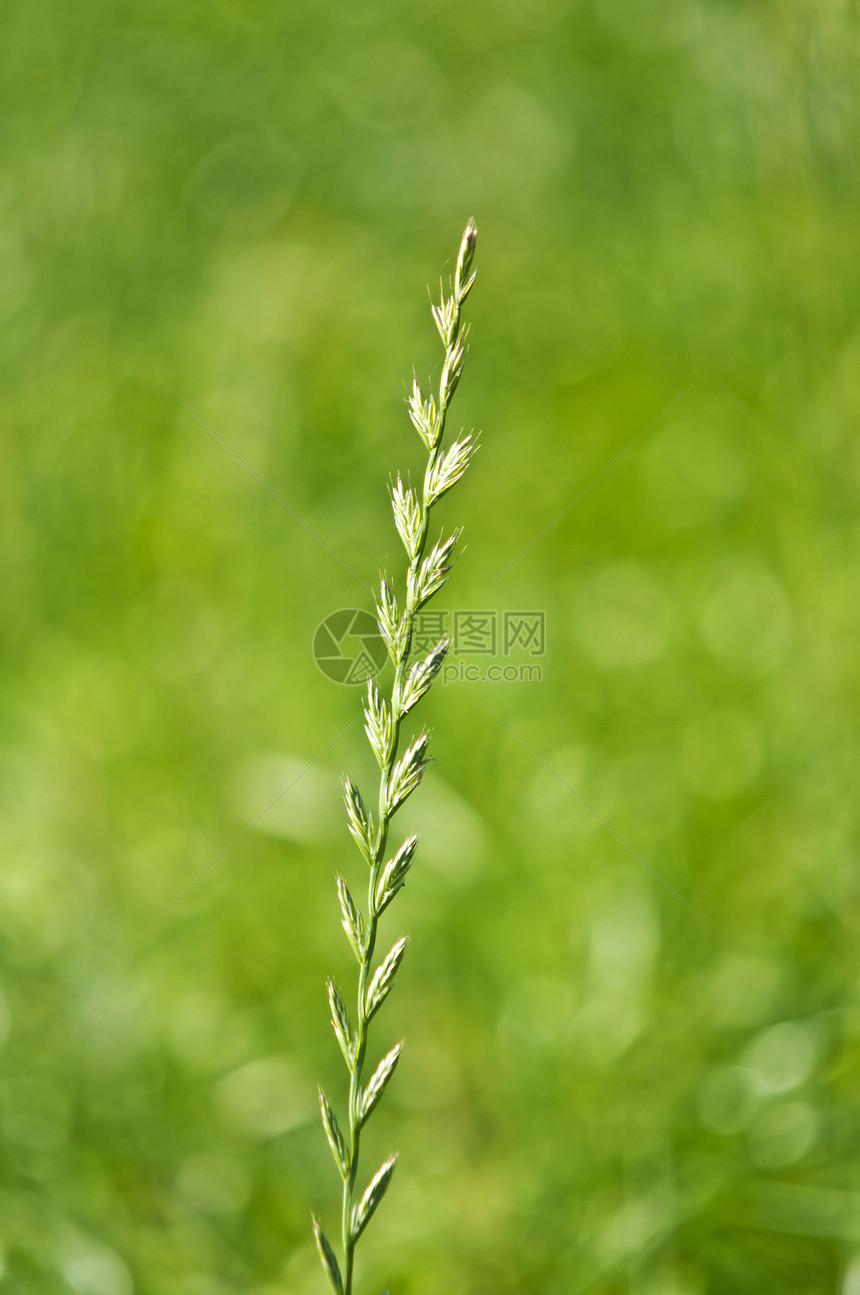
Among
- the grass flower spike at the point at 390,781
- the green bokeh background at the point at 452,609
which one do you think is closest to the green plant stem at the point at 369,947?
the grass flower spike at the point at 390,781

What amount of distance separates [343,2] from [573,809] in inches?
85.5

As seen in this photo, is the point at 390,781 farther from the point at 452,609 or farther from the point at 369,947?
the point at 452,609

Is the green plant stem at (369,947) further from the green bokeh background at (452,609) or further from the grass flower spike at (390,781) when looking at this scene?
the green bokeh background at (452,609)

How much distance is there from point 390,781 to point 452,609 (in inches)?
46.4

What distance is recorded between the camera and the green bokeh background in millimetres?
1074

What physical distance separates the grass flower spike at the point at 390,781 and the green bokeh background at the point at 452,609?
0.61m

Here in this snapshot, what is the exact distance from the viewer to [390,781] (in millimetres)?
536

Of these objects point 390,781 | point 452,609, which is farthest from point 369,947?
point 452,609

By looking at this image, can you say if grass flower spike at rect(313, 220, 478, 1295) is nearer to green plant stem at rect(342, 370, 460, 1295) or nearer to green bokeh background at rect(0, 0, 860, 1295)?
green plant stem at rect(342, 370, 460, 1295)

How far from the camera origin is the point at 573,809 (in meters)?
1.44

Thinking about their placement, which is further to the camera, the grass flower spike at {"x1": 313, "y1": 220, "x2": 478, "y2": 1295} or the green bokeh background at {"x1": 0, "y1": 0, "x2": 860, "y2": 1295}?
the green bokeh background at {"x1": 0, "y1": 0, "x2": 860, "y2": 1295}

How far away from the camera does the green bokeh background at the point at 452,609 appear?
1.07m

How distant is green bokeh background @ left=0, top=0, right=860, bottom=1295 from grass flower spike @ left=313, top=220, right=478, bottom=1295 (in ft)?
1.99

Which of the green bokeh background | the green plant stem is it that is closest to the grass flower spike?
the green plant stem
